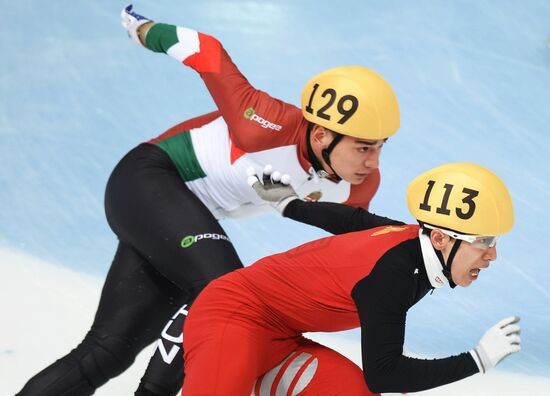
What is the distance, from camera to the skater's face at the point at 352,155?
3869 mm

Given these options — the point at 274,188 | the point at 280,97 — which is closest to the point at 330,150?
the point at 274,188

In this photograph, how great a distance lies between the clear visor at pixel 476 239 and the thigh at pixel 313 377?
0.53 meters

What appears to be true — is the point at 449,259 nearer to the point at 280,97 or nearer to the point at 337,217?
the point at 337,217

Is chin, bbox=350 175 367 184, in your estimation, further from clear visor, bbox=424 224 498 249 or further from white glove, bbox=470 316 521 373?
white glove, bbox=470 316 521 373

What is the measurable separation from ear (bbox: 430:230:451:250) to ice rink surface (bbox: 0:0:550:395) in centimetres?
205

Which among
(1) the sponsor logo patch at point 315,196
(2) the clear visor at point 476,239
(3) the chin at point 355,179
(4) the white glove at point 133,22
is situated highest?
(4) the white glove at point 133,22

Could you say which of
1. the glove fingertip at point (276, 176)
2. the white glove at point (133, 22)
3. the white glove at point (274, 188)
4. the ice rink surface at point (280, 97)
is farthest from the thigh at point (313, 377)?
the ice rink surface at point (280, 97)

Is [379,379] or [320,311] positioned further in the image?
[320,311]

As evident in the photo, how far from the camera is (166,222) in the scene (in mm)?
3922

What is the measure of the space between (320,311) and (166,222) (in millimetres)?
886

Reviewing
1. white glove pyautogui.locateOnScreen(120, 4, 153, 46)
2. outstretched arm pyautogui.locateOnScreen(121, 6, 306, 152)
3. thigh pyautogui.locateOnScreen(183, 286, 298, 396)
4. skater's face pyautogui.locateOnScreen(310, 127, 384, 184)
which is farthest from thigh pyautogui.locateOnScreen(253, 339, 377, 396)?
white glove pyautogui.locateOnScreen(120, 4, 153, 46)

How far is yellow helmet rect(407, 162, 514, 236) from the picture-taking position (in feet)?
10.1

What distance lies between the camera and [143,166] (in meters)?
4.16

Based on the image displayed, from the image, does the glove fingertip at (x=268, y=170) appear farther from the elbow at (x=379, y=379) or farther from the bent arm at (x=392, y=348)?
the elbow at (x=379, y=379)
